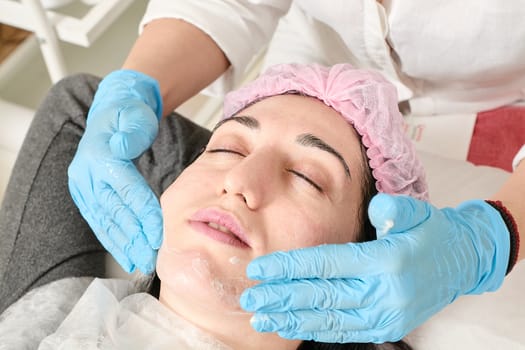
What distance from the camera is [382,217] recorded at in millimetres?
969

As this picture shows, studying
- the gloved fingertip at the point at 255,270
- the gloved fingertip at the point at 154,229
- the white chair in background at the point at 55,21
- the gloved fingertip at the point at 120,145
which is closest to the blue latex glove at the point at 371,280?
the gloved fingertip at the point at 255,270

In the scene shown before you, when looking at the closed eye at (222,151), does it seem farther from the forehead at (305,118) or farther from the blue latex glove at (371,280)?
the blue latex glove at (371,280)

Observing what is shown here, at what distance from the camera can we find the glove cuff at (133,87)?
4.47 ft

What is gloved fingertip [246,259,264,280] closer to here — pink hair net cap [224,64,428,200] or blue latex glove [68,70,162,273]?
blue latex glove [68,70,162,273]

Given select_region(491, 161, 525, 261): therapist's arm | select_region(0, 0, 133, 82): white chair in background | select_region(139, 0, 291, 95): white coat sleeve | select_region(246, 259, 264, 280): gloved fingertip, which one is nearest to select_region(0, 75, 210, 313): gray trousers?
select_region(0, 0, 133, 82): white chair in background

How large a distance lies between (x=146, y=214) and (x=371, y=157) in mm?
438

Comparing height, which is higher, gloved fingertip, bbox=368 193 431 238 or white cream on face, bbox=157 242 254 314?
gloved fingertip, bbox=368 193 431 238

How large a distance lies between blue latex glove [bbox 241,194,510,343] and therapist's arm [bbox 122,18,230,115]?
68cm

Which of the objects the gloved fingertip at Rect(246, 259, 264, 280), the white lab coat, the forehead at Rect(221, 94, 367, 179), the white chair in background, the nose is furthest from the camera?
the white chair in background

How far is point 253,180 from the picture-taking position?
42.0 inches

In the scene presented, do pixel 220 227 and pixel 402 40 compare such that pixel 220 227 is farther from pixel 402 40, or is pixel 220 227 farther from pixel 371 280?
pixel 402 40

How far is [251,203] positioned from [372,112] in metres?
0.33

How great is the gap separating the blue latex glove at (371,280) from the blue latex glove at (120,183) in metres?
0.28

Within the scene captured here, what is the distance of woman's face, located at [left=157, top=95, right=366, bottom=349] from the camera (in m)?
1.02
